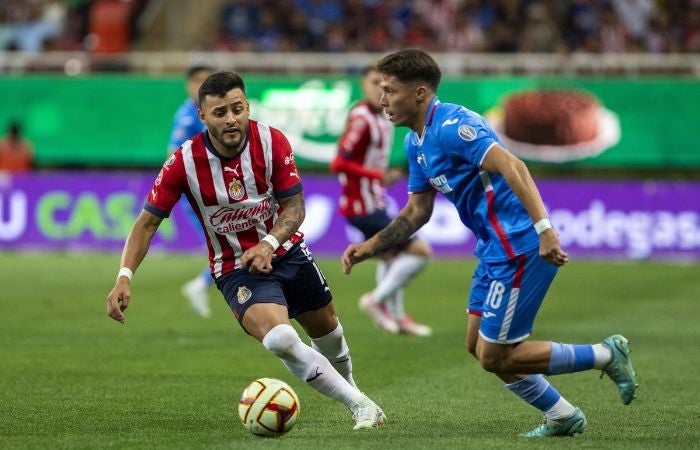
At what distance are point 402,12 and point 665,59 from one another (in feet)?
17.9

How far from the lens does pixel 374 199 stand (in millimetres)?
12609

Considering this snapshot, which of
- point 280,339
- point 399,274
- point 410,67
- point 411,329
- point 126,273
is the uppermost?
point 410,67

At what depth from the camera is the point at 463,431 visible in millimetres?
7145

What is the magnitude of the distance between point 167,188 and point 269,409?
1.43m

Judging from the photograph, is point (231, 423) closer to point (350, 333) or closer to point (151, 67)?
point (350, 333)

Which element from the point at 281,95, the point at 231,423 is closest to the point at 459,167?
the point at 231,423

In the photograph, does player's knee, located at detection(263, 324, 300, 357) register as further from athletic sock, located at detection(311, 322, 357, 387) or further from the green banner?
the green banner

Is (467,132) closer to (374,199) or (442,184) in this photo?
(442,184)

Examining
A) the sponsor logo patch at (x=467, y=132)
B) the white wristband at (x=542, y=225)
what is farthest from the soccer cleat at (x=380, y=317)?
the white wristband at (x=542, y=225)

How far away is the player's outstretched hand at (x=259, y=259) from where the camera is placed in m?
6.84

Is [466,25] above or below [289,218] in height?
above

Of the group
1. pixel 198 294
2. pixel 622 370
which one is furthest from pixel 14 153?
pixel 622 370

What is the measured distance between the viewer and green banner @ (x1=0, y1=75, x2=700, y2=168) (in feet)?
69.9

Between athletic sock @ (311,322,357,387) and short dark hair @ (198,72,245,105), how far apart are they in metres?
1.63
